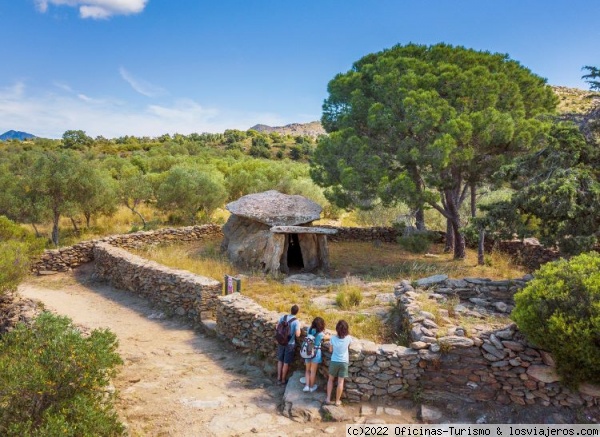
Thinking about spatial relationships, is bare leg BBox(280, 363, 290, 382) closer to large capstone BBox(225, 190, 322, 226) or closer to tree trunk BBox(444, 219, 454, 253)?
large capstone BBox(225, 190, 322, 226)

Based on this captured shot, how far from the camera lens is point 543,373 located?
616cm

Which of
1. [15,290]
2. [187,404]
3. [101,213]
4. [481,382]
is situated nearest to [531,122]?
[481,382]

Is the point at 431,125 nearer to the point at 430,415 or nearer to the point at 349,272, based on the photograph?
the point at 349,272

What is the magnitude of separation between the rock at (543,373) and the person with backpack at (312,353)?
122 inches

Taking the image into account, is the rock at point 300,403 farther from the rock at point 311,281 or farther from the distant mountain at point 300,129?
the distant mountain at point 300,129

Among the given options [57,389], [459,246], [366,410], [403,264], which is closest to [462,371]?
[366,410]

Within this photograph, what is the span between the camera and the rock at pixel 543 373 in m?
6.09

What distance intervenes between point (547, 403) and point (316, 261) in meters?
10.2

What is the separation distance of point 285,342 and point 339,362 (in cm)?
128

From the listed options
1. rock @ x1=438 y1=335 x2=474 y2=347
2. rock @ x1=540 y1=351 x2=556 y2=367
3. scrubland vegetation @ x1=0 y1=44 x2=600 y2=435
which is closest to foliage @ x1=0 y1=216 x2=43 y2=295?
scrubland vegetation @ x1=0 y1=44 x2=600 y2=435

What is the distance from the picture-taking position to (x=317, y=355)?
23.1ft

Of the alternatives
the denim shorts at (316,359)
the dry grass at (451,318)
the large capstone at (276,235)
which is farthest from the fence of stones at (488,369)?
the large capstone at (276,235)

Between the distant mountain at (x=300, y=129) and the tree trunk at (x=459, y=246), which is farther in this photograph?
the distant mountain at (x=300, y=129)

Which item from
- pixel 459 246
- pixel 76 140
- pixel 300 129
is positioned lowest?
pixel 459 246
